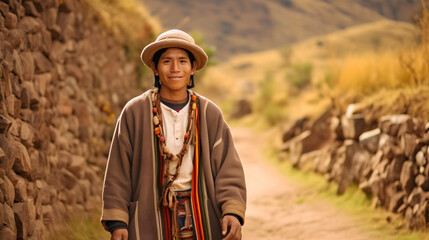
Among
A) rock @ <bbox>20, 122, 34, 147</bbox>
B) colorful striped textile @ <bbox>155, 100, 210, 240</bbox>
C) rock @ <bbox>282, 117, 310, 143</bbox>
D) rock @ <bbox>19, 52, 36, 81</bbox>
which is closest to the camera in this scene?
colorful striped textile @ <bbox>155, 100, 210, 240</bbox>

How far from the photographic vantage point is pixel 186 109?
106 inches

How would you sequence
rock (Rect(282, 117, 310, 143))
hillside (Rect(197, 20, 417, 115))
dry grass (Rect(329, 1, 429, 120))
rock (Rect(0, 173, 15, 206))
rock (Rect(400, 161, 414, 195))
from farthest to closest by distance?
hillside (Rect(197, 20, 417, 115))
rock (Rect(282, 117, 310, 143))
dry grass (Rect(329, 1, 429, 120))
rock (Rect(400, 161, 414, 195))
rock (Rect(0, 173, 15, 206))

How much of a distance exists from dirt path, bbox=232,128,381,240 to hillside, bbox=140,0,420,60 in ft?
138

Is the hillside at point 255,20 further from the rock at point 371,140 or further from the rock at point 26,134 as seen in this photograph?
the rock at point 26,134

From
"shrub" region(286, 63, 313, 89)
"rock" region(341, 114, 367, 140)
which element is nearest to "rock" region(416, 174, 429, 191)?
"rock" region(341, 114, 367, 140)

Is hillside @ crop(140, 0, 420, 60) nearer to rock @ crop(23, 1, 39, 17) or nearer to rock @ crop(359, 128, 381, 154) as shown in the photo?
rock @ crop(359, 128, 381, 154)

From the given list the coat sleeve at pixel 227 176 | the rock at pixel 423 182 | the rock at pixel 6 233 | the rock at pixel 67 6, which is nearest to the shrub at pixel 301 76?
the rock at pixel 423 182

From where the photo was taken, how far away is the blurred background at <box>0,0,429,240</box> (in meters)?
3.76

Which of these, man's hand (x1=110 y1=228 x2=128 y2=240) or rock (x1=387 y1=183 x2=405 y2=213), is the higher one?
man's hand (x1=110 y1=228 x2=128 y2=240)

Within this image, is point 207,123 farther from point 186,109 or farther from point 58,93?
point 58,93

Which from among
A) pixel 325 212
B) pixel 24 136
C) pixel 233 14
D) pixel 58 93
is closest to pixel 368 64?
pixel 325 212

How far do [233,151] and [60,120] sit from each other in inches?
117

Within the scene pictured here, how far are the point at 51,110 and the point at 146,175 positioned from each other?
8.47 feet

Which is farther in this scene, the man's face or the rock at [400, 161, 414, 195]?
the rock at [400, 161, 414, 195]
